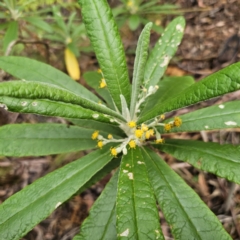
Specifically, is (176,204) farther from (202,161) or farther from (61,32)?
(61,32)

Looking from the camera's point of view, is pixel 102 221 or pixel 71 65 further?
pixel 71 65

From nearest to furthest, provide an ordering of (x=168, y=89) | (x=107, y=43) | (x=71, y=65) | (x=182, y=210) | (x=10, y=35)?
(x=182, y=210)
(x=107, y=43)
(x=168, y=89)
(x=10, y=35)
(x=71, y=65)

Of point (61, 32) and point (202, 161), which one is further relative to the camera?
point (61, 32)

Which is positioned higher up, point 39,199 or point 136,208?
point 39,199

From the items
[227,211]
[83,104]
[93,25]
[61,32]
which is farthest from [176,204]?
[61,32]

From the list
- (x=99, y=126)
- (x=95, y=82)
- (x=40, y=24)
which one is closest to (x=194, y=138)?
(x=95, y=82)

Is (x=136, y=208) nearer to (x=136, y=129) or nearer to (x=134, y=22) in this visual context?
(x=136, y=129)

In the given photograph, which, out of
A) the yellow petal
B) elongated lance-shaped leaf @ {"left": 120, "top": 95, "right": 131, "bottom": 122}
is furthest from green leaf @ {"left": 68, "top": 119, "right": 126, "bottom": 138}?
the yellow petal
